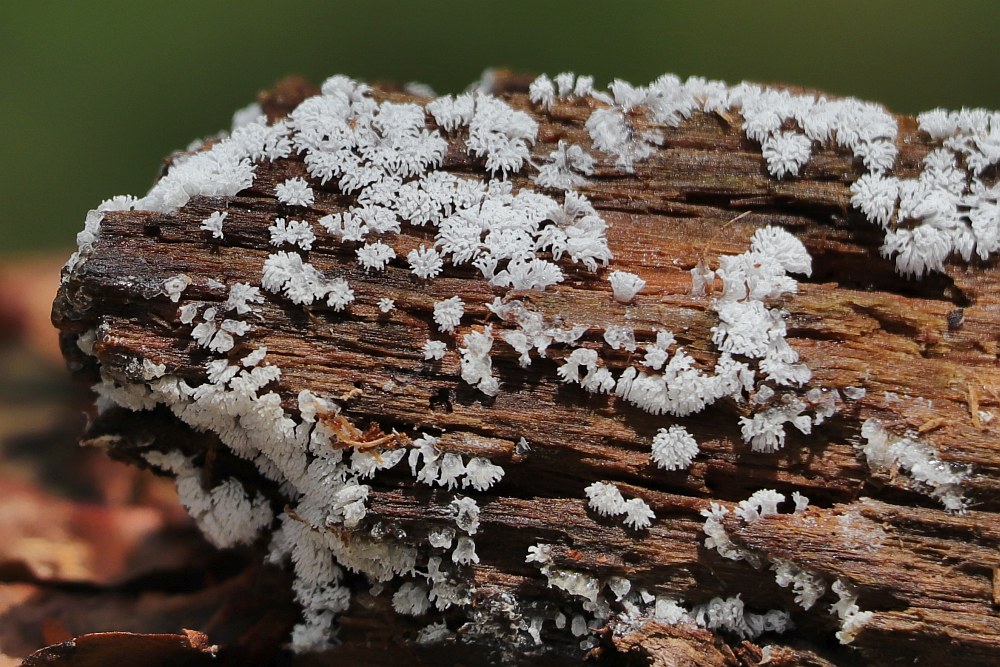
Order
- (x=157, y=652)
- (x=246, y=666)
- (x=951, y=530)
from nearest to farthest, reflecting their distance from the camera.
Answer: (x=951, y=530) < (x=157, y=652) < (x=246, y=666)

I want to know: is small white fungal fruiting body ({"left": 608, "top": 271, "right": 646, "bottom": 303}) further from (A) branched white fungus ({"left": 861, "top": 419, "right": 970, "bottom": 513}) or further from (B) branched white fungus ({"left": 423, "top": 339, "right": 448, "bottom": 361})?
(A) branched white fungus ({"left": 861, "top": 419, "right": 970, "bottom": 513})

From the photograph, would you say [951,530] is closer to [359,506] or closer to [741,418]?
[741,418]

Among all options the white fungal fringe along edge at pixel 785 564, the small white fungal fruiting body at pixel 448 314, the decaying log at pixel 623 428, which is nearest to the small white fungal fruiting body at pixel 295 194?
the decaying log at pixel 623 428

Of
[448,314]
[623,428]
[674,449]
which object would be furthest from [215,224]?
[674,449]

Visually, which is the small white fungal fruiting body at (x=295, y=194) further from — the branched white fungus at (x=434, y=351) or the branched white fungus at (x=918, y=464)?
the branched white fungus at (x=918, y=464)

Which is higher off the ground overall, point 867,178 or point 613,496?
point 867,178

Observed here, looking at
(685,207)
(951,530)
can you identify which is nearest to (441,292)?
(685,207)

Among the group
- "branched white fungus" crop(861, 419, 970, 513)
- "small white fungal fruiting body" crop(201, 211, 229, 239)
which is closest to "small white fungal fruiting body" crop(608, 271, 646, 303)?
"branched white fungus" crop(861, 419, 970, 513)

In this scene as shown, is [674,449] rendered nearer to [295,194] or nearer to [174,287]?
[295,194]
